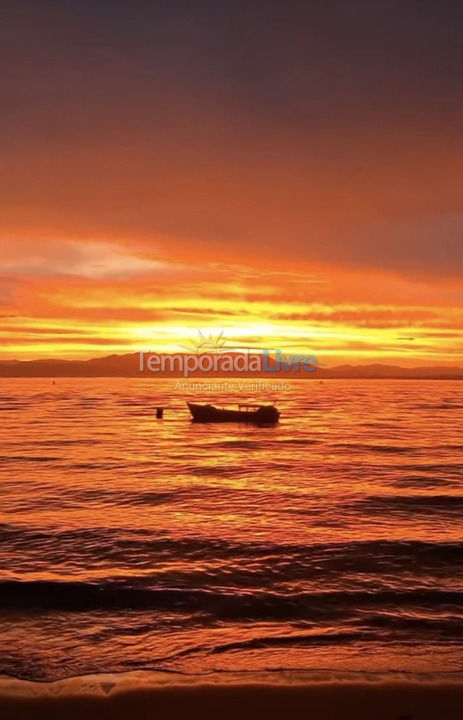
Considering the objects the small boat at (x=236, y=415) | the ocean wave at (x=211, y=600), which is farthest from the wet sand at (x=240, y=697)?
the small boat at (x=236, y=415)

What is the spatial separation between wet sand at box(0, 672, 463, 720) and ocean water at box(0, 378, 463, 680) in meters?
1.54

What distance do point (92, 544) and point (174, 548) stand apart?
103 inches

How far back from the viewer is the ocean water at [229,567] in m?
9.20

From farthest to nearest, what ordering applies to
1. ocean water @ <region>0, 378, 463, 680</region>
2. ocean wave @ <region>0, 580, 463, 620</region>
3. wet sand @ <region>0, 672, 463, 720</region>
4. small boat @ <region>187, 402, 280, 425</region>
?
small boat @ <region>187, 402, 280, 425</region>, ocean wave @ <region>0, 580, 463, 620</region>, ocean water @ <region>0, 378, 463, 680</region>, wet sand @ <region>0, 672, 463, 720</region>

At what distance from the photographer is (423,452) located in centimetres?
4116

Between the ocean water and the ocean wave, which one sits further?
the ocean wave

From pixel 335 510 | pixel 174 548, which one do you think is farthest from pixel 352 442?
pixel 174 548

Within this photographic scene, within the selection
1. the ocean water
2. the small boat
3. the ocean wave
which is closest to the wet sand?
the ocean water

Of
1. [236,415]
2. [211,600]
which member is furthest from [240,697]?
[236,415]

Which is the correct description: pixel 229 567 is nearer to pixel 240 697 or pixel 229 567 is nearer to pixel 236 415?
pixel 240 697

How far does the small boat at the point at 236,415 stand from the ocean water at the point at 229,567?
91.0 ft

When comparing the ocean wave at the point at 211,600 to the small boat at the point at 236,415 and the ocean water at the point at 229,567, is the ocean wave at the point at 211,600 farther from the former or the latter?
the small boat at the point at 236,415

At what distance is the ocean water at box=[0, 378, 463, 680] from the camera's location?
9.20 m

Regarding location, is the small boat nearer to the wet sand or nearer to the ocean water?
the ocean water
